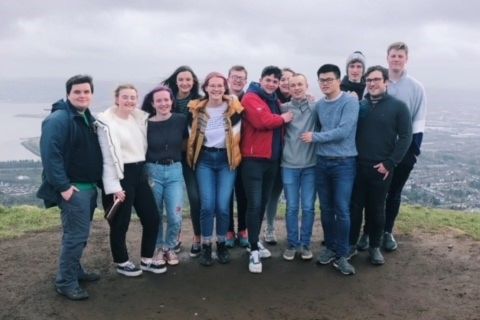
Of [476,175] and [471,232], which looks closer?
[471,232]

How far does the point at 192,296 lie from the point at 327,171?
226 cm

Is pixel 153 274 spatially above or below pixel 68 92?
below

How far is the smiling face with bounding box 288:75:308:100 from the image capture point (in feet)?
20.1

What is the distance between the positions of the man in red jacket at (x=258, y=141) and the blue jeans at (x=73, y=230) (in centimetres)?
196

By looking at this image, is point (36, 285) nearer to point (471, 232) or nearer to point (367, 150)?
point (367, 150)

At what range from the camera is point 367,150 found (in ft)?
20.1

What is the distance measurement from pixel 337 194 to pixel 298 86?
57.1 inches

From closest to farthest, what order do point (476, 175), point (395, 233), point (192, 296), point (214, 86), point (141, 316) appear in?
point (141, 316) < point (192, 296) < point (214, 86) < point (395, 233) < point (476, 175)

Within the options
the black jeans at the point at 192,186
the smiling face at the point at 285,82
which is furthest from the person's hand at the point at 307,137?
the black jeans at the point at 192,186

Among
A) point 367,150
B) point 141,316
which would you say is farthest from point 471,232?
point 141,316

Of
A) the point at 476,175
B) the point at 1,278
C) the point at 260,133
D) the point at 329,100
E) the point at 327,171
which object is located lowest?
the point at 476,175

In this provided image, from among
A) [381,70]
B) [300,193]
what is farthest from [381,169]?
[381,70]

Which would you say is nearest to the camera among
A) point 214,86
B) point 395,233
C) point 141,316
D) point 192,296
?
point 141,316

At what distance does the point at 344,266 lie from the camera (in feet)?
20.6
